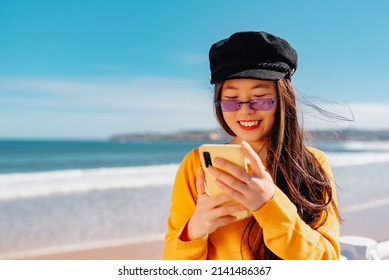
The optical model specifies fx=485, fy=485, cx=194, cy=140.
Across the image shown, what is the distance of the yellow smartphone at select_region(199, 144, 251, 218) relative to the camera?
2.31ft

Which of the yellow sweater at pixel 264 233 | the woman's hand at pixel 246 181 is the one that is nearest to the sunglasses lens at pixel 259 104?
the yellow sweater at pixel 264 233

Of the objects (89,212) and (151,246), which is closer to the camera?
(151,246)

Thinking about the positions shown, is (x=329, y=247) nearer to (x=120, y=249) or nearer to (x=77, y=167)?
(x=120, y=249)

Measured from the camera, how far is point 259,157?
912 mm

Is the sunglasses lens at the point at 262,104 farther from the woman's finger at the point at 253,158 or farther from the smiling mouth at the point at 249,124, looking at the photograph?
the woman's finger at the point at 253,158

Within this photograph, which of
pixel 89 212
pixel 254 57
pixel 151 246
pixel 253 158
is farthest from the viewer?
pixel 89 212

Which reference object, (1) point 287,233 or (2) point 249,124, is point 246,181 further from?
(2) point 249,124

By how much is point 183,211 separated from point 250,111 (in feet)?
0.75

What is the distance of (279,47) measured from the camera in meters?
0.90

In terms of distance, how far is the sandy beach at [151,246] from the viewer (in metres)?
2.57

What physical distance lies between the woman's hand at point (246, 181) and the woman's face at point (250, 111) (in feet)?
0.74

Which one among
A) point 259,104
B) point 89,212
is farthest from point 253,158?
point 89,212

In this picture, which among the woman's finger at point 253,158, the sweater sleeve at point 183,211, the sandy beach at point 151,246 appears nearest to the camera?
the woman's finger at point 253,158
